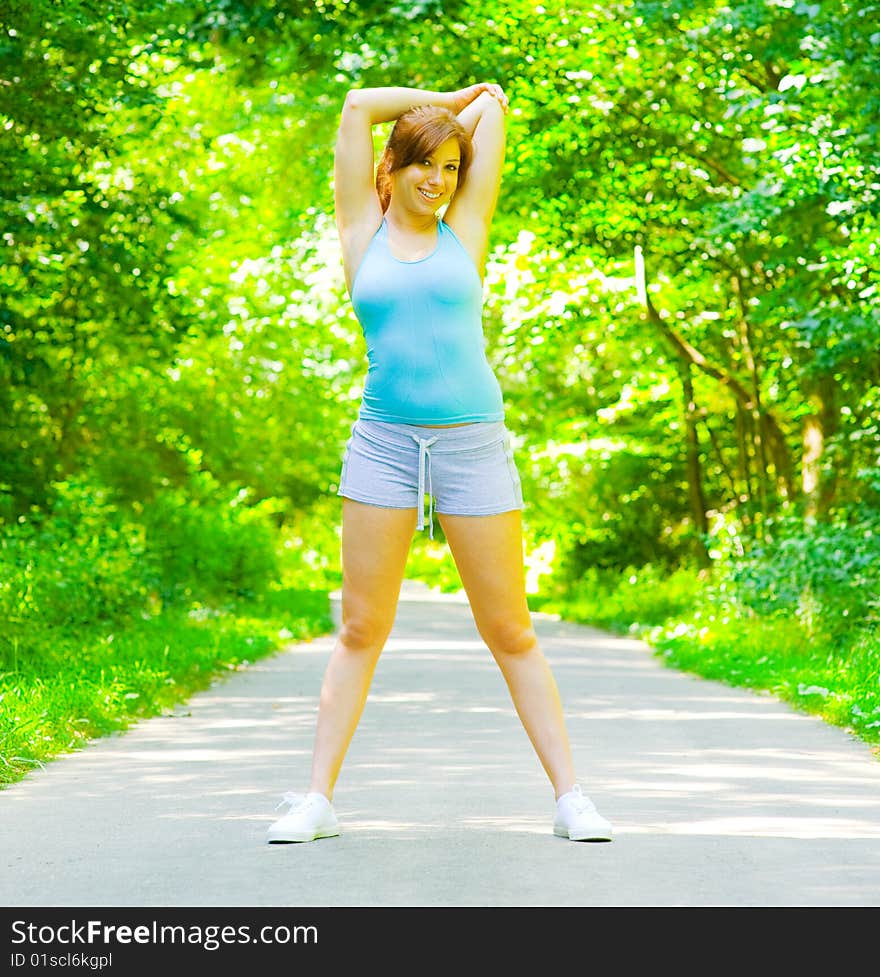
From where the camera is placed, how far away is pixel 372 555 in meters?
5.57

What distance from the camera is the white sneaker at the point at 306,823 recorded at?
5.52m

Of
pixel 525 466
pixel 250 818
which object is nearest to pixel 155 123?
pixel 250 818

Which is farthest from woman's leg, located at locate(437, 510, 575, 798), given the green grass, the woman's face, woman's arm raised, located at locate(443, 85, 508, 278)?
the green grass

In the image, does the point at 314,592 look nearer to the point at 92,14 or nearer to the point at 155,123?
the point at 155,123

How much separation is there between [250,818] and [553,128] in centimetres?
1332

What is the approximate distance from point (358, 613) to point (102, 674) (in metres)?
4.60

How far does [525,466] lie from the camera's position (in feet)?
86.5

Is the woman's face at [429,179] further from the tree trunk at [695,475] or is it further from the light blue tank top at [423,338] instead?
the tree trunk at [695,475]

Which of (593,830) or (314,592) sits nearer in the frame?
(593,830)

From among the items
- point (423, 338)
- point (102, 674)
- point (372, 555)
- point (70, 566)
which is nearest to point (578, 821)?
point (372, 555)

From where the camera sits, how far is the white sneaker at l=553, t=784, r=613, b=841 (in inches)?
217

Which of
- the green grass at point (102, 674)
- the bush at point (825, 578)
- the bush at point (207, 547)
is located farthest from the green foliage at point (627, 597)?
the green grass at point (102, 674)

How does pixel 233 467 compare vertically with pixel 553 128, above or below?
below

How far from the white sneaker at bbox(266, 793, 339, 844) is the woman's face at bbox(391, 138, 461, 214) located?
189 centimetres
